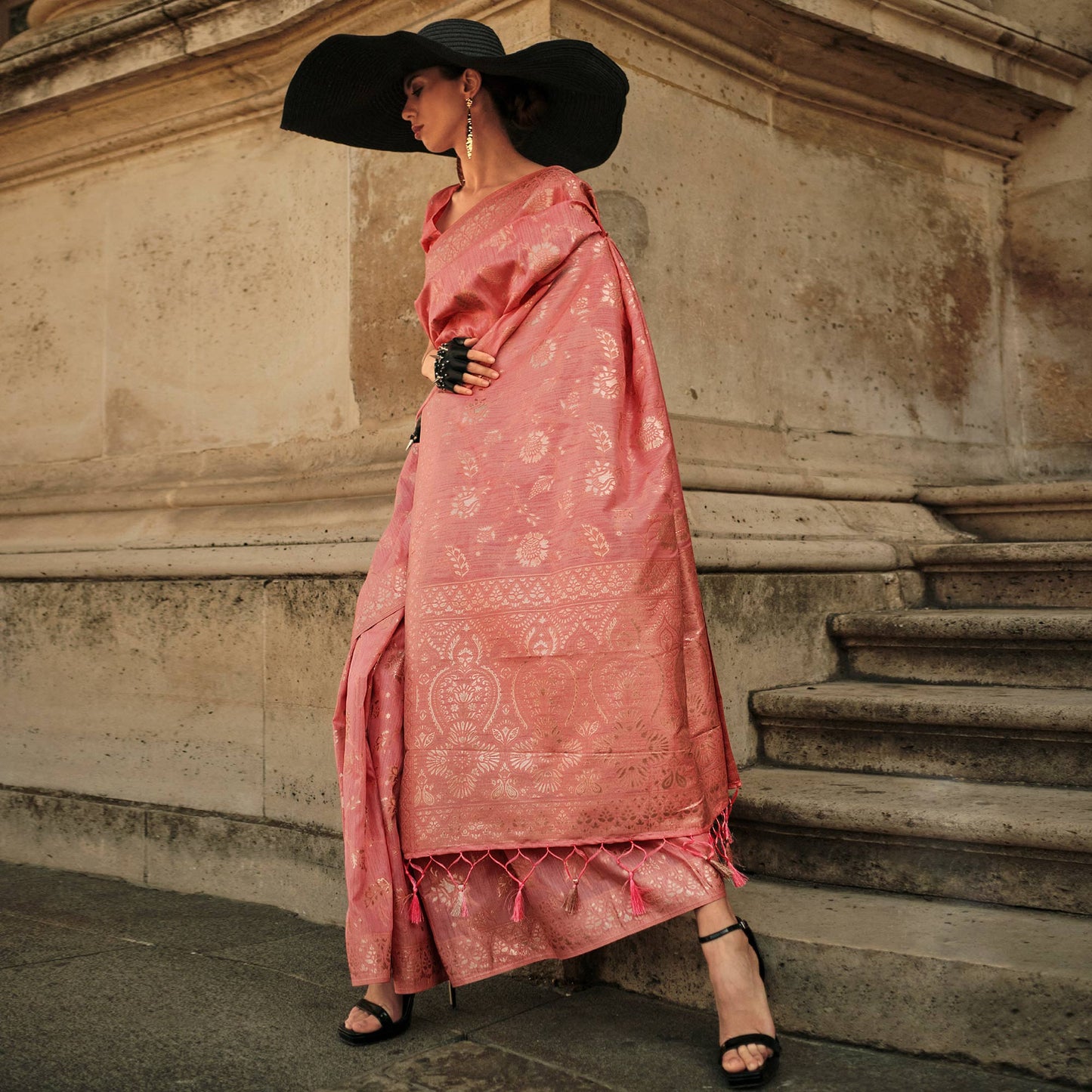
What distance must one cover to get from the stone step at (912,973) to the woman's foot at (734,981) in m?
0.13

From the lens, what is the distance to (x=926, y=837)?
2.53 meters

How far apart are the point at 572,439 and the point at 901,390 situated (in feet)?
7.26

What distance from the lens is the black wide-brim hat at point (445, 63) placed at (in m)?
2.47

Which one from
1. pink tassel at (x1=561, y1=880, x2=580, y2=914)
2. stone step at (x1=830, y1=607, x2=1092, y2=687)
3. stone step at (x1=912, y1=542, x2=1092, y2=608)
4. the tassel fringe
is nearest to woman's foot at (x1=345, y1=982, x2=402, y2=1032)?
the tassel fringe

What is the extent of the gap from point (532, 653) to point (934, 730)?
46.8 inches

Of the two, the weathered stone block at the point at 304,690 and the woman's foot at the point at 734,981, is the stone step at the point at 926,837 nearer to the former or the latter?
the woman's foot at the point at 734,981

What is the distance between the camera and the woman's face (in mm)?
2564

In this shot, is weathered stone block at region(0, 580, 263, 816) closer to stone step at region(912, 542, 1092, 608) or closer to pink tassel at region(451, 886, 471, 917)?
pink tassel at region(451, 886, 471, 917)

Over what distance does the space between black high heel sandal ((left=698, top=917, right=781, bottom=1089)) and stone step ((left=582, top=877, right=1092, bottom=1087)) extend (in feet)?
0.46

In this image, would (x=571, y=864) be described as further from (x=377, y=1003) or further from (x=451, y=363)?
(x=451, y=363)

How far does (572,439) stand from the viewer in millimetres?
2346

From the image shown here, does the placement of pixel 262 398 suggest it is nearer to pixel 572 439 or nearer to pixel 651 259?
pixel 651 259

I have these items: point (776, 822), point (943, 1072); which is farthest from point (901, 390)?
point (943, 1072)

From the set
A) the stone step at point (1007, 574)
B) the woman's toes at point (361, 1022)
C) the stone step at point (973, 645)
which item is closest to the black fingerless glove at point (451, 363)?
the woman's toes at point (361, 1022)
